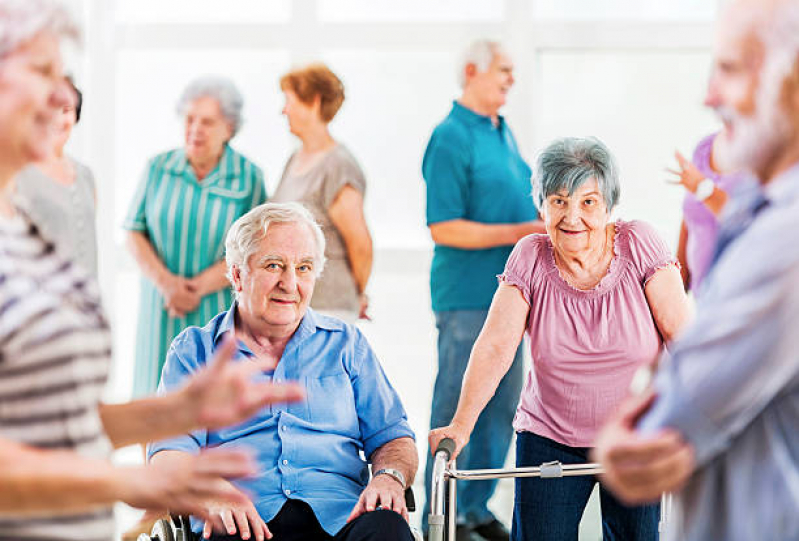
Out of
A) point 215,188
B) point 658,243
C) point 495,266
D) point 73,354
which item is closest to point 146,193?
point 215,188

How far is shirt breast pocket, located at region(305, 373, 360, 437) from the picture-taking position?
247 centimetres

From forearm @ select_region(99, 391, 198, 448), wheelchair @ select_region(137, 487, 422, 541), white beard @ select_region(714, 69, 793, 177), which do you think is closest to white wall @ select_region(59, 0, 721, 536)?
wheelchair @ select_region(137, 487, 422, 541)

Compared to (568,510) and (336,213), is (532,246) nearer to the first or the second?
(568,510)

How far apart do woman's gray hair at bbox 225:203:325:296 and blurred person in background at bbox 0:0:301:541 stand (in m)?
1.27

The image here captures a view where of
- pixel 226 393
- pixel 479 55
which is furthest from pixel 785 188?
pixel 479 55

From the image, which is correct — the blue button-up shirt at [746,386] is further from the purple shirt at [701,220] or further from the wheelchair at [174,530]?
the wheelchair at [174,530]

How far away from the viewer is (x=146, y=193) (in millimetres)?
3812

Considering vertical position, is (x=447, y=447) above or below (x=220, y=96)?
below

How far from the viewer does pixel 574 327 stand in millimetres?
2562

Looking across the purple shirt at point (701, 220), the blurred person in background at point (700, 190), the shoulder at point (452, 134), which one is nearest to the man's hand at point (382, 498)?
the purple shirt at point (701, 220)

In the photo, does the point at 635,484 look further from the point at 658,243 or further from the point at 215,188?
the point at 215,188

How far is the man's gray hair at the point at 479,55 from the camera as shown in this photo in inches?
148

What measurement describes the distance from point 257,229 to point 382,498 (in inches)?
27.0

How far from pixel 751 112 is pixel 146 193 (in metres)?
2.92
